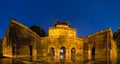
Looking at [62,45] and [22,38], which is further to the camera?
[62,45]

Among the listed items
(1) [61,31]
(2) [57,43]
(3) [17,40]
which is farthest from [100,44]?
(3) [17,40]

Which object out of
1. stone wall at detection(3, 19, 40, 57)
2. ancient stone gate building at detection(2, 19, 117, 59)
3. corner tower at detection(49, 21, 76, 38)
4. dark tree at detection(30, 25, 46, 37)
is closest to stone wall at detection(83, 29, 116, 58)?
ancient stone gate building at detection(2, 19, 117, 59)

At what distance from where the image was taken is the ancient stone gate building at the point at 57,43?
3331cm

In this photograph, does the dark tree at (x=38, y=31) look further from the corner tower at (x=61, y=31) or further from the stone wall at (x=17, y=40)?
the stone wall at (x=17, y=40)

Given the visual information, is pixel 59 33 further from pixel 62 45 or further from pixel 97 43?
pixel 97 43

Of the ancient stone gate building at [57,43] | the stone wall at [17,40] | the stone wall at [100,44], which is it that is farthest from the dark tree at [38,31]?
the stone wall at [17,40]

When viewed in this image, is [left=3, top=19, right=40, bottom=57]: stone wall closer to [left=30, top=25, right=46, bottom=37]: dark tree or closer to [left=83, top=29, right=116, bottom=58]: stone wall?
[left=83, top=29, right=116, bottom=58]: stone wall

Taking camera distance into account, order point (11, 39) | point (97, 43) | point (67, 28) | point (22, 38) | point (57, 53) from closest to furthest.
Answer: point (11, 39) → point (22, 38) → point (97, 43) → point (57, 53) → point (67, 28)

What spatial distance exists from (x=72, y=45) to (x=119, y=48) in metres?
9.66

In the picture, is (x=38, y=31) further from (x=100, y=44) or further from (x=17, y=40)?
(x=17, y=40)

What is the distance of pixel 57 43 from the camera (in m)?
45.5

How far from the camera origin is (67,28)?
48531 millimetres

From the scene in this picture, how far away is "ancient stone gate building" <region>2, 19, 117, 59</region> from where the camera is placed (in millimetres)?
33312

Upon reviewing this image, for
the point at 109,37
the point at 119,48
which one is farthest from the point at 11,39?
the point at 119,48
